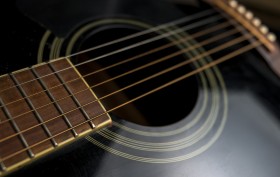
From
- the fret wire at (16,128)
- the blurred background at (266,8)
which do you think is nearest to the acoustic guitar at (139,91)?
the fret wire at (16,128)

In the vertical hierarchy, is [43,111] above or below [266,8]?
below

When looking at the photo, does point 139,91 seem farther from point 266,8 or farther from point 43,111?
point 266,8

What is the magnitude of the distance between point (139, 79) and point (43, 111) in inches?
12.9

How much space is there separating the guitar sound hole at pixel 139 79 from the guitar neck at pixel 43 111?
16 cm

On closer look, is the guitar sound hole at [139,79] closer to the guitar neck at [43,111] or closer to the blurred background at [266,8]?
the guitar neck at [43,111]

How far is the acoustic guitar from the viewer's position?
57 centimetres

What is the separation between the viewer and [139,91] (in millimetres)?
861

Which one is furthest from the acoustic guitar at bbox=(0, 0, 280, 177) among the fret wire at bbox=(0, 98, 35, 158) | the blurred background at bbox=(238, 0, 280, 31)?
the blurred background at bbox=(238, 0, 280, 31)

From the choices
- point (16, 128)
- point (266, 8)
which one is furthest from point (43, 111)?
point (266, 8)

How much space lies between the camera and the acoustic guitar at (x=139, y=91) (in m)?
0.57

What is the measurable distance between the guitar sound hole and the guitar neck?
16 cm

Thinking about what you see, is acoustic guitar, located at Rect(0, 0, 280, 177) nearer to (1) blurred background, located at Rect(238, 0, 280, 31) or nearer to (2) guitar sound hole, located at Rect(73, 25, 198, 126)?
(2) guitar sound hole, located at Rect(73, 25, 198, 126)

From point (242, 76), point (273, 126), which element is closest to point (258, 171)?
point (273, 126)

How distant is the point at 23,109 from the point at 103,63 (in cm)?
30
